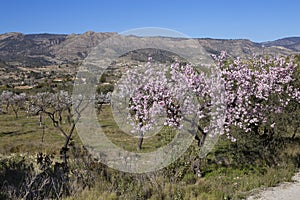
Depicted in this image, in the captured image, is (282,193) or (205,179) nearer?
(282,193)

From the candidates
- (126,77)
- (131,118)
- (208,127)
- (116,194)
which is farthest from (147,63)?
(116,194)

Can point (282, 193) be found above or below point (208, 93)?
below

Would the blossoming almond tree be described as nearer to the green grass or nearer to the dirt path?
the green grass

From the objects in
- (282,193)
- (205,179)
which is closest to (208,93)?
(205,179)

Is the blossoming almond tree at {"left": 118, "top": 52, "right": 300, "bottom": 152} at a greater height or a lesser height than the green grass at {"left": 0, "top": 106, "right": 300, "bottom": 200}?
greater

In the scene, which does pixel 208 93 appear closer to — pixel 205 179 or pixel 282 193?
pixel 205 179

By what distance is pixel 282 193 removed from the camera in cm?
918

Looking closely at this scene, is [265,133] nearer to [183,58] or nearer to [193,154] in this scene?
[193,154]

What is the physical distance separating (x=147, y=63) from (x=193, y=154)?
3.59 m

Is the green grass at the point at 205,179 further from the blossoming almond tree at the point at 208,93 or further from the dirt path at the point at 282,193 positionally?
the blossoming almond tree at the point at 208,93

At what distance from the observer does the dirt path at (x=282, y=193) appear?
8812 millimetres

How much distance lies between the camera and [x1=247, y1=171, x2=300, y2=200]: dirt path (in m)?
8.81

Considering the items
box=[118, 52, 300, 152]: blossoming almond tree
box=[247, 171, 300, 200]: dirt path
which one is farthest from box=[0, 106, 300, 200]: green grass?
box=[118, 52, 300, 152]: blossoming almond tree

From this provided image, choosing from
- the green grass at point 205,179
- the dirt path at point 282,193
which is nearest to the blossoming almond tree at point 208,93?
the green grass at point 205,179
